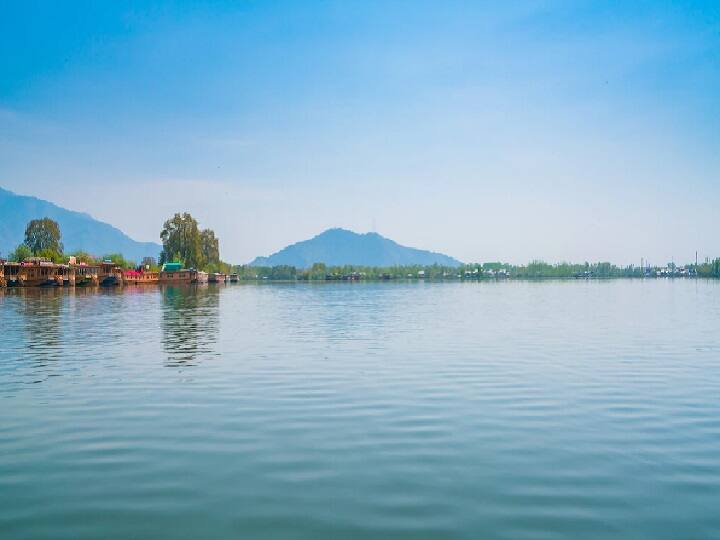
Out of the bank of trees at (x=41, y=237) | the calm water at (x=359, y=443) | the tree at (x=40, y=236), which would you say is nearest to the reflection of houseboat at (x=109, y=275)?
the bank of trees at (x=41, y=237)

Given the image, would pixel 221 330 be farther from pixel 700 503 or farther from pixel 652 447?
pixel 700 503

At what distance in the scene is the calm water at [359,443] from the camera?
9781mm

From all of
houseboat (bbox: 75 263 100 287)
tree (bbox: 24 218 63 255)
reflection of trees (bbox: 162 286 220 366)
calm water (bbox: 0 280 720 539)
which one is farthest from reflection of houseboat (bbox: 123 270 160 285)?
calm water (bbox: 0 280 720 539)

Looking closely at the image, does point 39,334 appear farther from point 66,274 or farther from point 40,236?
point 40,236

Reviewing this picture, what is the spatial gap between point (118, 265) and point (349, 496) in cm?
19979

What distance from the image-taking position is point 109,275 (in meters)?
177

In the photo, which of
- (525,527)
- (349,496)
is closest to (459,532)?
(525,527)

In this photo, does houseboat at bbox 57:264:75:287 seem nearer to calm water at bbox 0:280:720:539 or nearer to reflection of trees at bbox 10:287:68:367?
reflection of trees at bbox 10:287:68:367

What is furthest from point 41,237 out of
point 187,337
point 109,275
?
point 187,337

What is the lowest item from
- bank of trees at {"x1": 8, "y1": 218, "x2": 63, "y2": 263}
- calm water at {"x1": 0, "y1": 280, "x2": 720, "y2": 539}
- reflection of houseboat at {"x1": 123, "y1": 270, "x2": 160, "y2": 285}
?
calm water at {"x1": 0, "y1": 280, "x2": 720, "y2": 539}

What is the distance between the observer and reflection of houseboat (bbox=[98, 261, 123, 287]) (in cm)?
17475

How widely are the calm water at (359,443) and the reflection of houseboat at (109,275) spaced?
152213mm

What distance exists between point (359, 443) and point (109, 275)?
17771 centimetres

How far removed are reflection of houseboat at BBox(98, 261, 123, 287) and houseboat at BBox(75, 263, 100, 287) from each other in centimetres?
145
